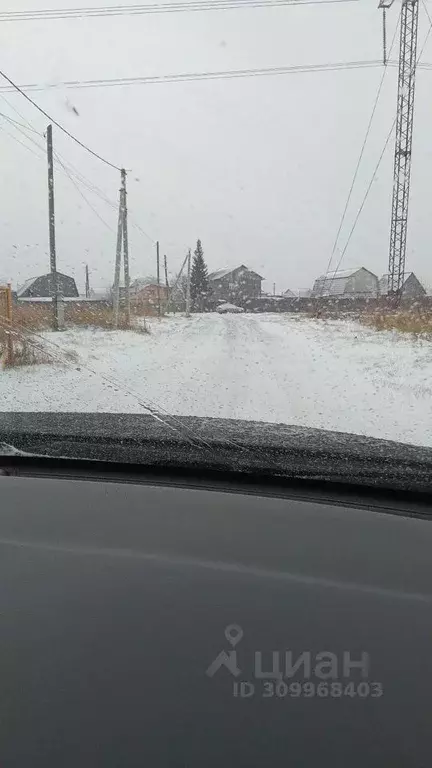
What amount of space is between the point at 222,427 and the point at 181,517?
1068 millimetres

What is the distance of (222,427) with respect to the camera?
3.53m

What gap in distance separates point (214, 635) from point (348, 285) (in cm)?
1388

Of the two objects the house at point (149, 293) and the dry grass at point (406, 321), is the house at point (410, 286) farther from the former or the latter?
the house at point (149, 293)

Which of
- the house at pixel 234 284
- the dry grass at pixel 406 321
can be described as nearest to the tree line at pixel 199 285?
the house at pixel 234 284

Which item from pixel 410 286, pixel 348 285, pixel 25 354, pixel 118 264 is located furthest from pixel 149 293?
pixel 25 354

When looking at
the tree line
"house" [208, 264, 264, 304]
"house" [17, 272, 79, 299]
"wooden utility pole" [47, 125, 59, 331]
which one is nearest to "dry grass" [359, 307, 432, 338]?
"house" [208, 264, 264, 304]

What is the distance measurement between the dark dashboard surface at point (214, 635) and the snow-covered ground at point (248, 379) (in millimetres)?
3297

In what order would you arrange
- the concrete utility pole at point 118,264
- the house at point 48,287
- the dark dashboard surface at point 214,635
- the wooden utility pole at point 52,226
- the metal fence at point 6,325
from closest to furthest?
the dark dashboard surface at point 214,635
the metal fence at point 6,325
the house at point 48,287
the wooden utility pole at point 52,226
the concrete utility pole at point 118,264

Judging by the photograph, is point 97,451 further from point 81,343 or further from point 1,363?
point 81,343

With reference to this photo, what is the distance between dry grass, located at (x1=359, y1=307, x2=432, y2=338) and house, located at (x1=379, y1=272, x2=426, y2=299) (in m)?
0.57

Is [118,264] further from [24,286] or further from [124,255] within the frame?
[24,286]

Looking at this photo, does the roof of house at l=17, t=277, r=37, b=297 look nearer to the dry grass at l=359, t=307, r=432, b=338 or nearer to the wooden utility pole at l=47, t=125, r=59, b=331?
the wooden utility pole at l=47, t=125, r=59, b=331

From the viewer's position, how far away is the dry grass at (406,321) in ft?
47.1

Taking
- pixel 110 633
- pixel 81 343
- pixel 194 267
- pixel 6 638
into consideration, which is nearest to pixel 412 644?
pixel 110 633
